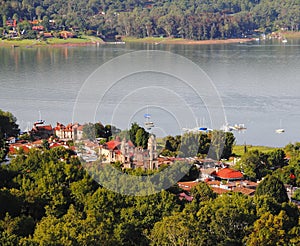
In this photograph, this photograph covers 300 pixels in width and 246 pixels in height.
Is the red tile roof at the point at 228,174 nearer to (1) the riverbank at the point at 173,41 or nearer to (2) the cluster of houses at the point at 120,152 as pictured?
(2) the cluster of houses at the point at 120,152

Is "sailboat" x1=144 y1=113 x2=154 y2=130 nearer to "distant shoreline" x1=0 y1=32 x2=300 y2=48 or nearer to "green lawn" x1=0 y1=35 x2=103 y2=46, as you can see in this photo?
"distant shoreline" x1=0 y1=32 x2=300 y2=48

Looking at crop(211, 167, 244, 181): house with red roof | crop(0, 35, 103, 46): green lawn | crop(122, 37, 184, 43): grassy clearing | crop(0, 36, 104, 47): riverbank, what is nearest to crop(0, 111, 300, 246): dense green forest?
crop(211, 167, 244, 181): house with red roof

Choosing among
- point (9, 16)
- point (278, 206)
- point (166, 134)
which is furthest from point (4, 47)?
point (278, 206)

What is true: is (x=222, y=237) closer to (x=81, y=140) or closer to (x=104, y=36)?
(x=81, y=140)

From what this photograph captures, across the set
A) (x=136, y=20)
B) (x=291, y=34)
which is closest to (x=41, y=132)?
(x=136, y=20)

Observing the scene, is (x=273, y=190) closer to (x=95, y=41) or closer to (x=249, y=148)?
(x=249, y=148)
